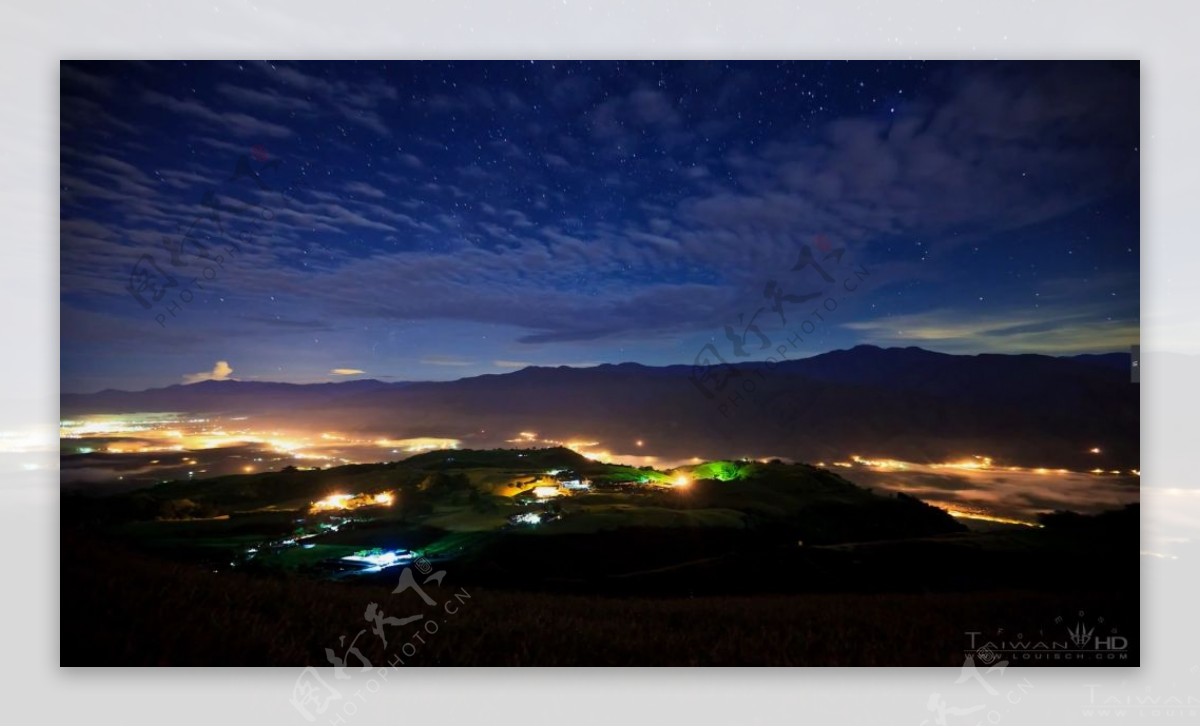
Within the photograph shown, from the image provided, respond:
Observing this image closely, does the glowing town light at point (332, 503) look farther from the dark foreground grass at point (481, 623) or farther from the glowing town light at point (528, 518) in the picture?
the glowing town light at point (528, 518)

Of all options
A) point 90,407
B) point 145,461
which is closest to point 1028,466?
point 145,461

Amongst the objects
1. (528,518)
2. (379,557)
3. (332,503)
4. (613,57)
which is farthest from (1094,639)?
(332,503)

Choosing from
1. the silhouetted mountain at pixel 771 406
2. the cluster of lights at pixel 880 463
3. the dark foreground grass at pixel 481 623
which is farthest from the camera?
the cluster of lights at pixel 880 463

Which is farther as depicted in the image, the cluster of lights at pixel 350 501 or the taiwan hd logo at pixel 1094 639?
the cluster of lights at pixel 350 501

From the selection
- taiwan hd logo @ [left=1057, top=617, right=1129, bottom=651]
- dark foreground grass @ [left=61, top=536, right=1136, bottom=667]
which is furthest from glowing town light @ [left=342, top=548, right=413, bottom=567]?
taiwan hd logo @ [left=1057, top=617, right=1129, bottom=651]

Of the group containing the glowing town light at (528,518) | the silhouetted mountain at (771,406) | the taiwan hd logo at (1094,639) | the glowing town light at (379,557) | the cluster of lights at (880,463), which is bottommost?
the taiwan hd logo at (1094,639)

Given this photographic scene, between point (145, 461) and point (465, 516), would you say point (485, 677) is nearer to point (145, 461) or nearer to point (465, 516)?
point (465, 516)

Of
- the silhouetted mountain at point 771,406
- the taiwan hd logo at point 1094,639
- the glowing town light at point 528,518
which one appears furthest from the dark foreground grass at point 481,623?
the silhouetted mountain at point 771,406

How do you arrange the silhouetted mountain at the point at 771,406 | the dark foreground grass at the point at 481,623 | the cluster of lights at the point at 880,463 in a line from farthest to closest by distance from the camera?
the cluster of lights at the point at 880,463
the silhouetted mountain at the point at 771,406
the dark foreground grass at the point at 481,623
